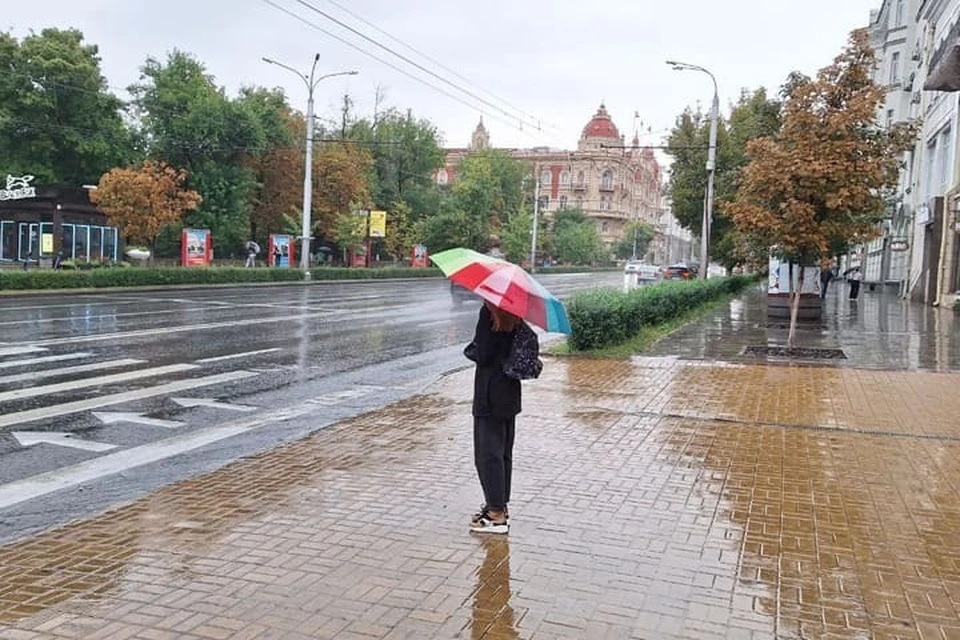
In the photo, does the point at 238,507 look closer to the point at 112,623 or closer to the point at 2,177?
the point at 112,623

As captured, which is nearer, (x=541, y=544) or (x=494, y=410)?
(x=541, y=544)

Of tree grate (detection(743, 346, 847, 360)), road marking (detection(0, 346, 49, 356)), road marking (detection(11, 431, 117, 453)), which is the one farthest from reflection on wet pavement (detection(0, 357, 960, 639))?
road marking (detection(0, 346, 49, 356))

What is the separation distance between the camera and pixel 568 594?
14.3ft

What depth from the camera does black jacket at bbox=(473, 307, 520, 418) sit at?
17.2ft

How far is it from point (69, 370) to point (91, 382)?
3.46 feet

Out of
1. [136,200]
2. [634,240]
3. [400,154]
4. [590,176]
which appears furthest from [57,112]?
[634,240]

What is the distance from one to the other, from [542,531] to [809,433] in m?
4.18

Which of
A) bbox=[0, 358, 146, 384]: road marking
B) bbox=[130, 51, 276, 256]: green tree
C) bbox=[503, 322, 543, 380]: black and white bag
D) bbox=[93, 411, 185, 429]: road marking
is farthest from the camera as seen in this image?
bbox=[130, 51, 276, 256]: green tree

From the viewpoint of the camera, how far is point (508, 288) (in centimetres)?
486

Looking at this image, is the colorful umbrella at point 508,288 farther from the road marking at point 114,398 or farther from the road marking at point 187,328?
→ the road marking at point 187,328

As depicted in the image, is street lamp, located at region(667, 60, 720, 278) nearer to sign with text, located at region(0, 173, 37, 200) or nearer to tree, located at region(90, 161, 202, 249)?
tree, located at region(90, 161, 202, 249)

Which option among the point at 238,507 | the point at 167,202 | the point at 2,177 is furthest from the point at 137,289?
the point at 238,507

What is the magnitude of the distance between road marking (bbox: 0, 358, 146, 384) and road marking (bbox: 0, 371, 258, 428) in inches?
60.5

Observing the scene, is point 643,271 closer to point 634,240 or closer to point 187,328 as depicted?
point 187,328
